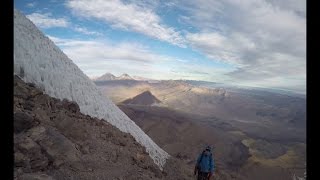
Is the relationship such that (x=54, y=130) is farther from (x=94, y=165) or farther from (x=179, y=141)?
(x=179, y=141)

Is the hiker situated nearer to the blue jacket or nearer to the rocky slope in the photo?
the blue jacket

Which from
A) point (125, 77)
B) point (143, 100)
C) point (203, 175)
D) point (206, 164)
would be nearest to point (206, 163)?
point (206, 164)

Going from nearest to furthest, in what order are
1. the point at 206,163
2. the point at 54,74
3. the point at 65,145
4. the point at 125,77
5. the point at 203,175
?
the point at 65,145
the point at 206,163
the point at 203,175
the point at 54,74
the point at 125,77

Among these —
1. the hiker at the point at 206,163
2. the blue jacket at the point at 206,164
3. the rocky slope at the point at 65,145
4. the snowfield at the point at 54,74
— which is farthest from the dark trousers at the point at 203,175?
the snowfield at the point at 54,74

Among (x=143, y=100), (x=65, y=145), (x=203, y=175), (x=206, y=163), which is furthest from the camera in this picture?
(x=143, y=100)

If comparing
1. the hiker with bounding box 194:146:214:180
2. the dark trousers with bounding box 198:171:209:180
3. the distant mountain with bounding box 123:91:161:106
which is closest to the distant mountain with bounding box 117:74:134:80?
the distant mountain with bounding box 123:91:161:106

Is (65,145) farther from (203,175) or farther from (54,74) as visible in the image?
(54,74)

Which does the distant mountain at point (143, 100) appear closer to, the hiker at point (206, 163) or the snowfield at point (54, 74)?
the snowfield at point (54, 74)
